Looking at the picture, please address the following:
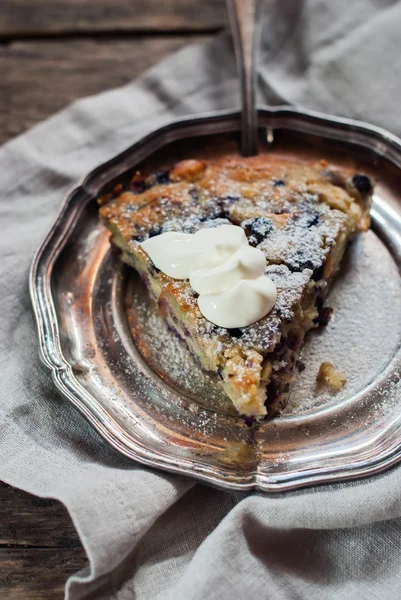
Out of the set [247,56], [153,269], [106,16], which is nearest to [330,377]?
[153,269]

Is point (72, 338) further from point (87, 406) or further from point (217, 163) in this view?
point (217, 163)

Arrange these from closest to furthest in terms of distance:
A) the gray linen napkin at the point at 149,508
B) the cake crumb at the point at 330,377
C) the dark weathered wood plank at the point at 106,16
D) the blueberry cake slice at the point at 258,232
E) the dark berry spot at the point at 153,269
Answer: the gray linen napkin at the point at 149,508 < the blueberry cake slice at the point at 258,232 < the cake crumb at the point at 330,377 < the dark berry spot at the point at 153,269 < the dark weathered wood plank at the point at 106,16

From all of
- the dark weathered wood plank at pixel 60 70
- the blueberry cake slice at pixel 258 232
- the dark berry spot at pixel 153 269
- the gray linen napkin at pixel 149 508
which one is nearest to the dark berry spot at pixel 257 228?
the blueberry cake slice at pixel 258 232

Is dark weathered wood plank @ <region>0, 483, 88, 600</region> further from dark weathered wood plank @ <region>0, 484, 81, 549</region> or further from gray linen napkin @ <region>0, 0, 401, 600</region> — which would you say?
gray linen napkin @ <region>0, 0, 401, 600</region>

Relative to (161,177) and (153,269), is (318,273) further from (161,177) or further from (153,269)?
(161,177)

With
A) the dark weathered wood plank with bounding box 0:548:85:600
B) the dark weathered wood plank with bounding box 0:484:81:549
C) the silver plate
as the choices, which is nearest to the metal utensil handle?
the silver plate

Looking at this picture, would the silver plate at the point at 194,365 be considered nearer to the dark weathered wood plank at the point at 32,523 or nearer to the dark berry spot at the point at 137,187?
the dark berry spot at the point at 137,187
